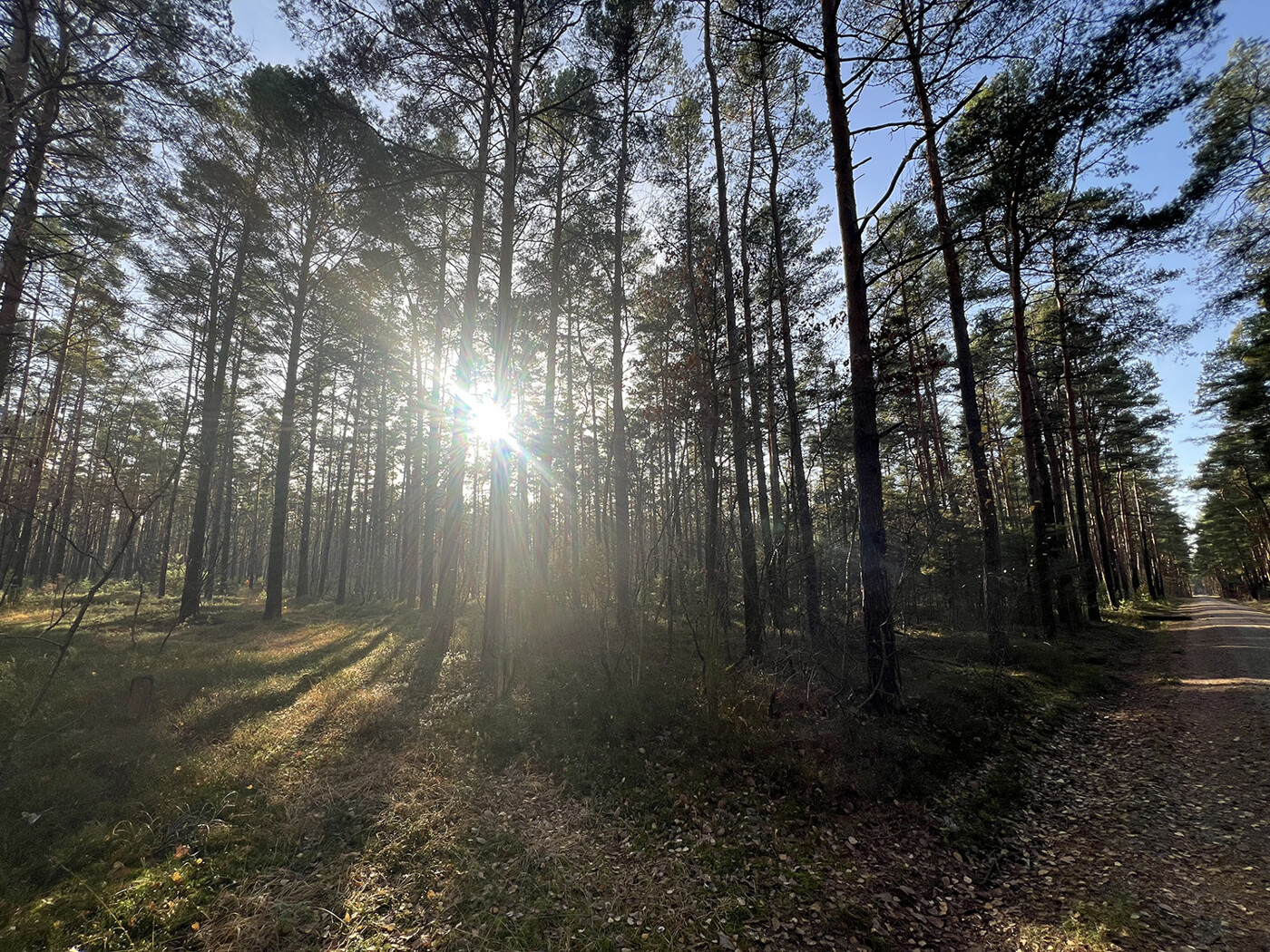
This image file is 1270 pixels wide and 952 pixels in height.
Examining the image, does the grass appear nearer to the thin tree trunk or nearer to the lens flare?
the thin tree trunk

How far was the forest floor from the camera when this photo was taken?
3.48 meters

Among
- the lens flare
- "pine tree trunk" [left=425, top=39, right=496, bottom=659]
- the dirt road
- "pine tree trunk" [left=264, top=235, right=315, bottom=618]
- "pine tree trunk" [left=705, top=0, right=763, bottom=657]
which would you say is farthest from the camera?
"pine tree trunk" [left=264, top=235, right=315, bottom=618]

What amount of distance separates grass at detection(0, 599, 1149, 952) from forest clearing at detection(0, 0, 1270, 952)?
1.9 inches

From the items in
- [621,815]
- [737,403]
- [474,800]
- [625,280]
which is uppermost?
[625,280]

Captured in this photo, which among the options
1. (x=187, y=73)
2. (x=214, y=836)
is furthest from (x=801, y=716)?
(x=187, y=73)

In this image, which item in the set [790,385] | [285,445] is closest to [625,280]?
[790,385]

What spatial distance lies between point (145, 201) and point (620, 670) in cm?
1147

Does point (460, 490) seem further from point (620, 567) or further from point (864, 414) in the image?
point (864, 414)

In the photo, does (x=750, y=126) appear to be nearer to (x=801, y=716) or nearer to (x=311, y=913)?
(x=801, y=716)

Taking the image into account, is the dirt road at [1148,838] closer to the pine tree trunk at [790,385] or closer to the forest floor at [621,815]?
the forest floor at [621,815]

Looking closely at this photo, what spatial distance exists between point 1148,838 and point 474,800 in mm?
6807

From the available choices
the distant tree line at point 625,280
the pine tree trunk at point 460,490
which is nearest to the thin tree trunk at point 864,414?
the distant tree line at point 625,280

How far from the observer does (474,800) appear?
16.9 ft

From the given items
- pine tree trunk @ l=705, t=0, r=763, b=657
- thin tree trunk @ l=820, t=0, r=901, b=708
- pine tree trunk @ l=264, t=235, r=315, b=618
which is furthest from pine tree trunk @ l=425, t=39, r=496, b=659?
pine tree trunk @ l=264, t=235, r=315, b=618
